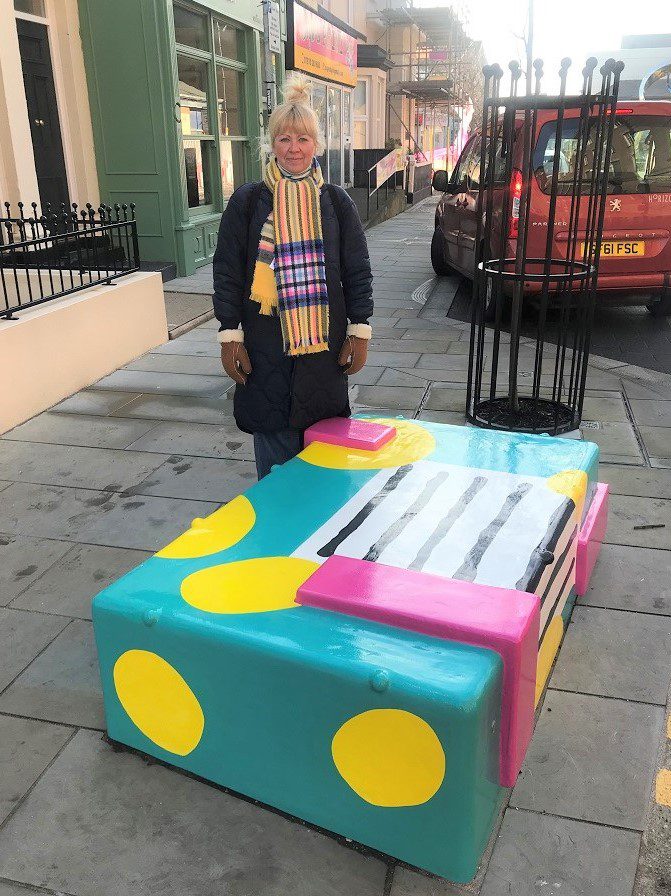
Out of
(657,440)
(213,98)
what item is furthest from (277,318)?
(213,98)

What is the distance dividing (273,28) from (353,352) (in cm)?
814

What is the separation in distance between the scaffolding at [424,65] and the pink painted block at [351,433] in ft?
74.8

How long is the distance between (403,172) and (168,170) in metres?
17.1

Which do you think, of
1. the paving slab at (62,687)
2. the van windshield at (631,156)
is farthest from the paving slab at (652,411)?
the paving slab at (62,687)

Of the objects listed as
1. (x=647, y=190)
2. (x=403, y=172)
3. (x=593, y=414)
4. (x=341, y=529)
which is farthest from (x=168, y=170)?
(x=403, y=172)

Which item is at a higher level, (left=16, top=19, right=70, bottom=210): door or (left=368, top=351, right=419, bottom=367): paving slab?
(left=16, top=19, right=70, bottom=210): door

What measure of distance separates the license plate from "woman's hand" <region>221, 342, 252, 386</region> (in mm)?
4767

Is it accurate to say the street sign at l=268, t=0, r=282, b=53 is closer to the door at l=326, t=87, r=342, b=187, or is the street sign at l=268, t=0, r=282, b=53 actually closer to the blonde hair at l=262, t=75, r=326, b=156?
the blonde hair at l=262, t=75, r=326, b=156

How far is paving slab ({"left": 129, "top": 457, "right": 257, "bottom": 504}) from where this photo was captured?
4.06 m

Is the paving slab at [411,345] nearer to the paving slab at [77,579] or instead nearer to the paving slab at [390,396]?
the paving slab at [390,396]

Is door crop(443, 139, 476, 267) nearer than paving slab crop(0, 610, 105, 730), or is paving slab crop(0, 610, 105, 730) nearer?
paving slab crop(0, 610, 105, 730)

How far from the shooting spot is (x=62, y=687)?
2.59 m

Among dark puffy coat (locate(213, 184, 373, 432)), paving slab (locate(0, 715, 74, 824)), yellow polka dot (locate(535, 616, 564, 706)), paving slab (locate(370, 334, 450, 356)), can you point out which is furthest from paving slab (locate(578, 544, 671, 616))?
paving slab (locate(370, 334, 450, 356))

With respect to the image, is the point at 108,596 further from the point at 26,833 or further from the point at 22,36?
the point at 22,36
